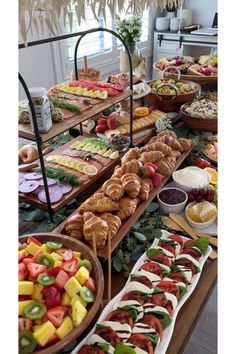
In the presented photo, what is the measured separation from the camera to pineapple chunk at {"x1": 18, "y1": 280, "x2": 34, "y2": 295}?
A: 2.23ft

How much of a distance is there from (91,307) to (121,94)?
921 mm

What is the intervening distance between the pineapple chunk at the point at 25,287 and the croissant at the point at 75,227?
0.87ft

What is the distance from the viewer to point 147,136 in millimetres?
1623

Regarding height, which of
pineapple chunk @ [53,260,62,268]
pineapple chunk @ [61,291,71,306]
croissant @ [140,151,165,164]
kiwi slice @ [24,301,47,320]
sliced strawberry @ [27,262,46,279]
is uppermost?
croissant @ [140,151,165,164]

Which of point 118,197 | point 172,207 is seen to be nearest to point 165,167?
point 172,207

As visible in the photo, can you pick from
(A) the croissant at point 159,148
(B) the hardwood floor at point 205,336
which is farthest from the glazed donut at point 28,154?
(B) the hardwood floor at point 205,336

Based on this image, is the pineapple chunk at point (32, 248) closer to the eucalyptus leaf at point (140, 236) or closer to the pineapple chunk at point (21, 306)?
the pineapple chunk at point (21, 306)

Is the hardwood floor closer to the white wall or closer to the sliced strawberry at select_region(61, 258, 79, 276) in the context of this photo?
the sliced strawberry at select_region(61, 258, 79, 276)

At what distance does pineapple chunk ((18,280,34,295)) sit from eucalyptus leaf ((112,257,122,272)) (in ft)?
1.06

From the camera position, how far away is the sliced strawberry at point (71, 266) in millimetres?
734

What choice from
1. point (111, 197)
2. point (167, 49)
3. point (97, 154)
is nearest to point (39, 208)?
point (111, 197)

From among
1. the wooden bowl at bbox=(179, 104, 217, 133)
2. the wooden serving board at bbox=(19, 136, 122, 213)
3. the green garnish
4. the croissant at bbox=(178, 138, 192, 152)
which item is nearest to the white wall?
the wooden bowl at bbox=(179, 104, 217, 133)
